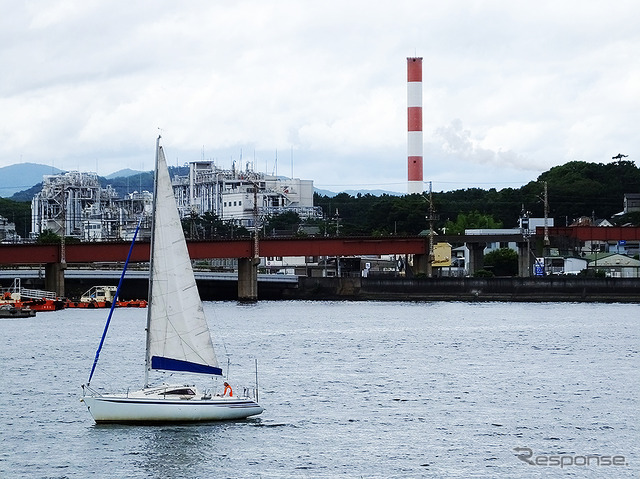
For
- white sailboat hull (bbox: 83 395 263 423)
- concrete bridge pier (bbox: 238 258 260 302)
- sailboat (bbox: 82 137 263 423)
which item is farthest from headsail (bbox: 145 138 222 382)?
concrete bridge pier (bbox: 238 258 260 302)

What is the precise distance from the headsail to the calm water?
271 cm

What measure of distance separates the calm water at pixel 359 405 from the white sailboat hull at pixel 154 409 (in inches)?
16.3

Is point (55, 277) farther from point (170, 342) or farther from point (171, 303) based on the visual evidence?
point (170, 342)

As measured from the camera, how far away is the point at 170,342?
47.4m

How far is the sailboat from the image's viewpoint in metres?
46.3

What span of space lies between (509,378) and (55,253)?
3272 inches

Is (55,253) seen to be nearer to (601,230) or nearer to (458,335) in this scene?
(458,335)

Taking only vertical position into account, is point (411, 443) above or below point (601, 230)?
below

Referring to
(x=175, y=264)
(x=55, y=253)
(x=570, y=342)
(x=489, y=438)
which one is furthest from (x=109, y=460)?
(x=55, y=253)

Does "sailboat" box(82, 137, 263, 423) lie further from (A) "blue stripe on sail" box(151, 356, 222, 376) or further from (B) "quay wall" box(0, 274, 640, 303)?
(B) "quay wall" box(0, 274, 640, 303)

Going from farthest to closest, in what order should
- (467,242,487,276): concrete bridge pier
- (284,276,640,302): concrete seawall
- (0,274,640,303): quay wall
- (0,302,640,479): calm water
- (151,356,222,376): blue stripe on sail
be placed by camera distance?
(467,242,487,276): concrete bridge pier
(0,274,640,303): quay wall
(284,276,640,302): concrete seawall
(151,356,222,376): blue stripe on sail
(0,302,640,479): calm water

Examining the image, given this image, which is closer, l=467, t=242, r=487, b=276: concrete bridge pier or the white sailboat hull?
the white sailboat hull

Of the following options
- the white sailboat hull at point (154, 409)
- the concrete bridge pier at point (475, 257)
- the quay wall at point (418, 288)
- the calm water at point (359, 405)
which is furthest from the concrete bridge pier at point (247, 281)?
the white sailboat hull at point (154, 409)

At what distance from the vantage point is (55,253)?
136m
